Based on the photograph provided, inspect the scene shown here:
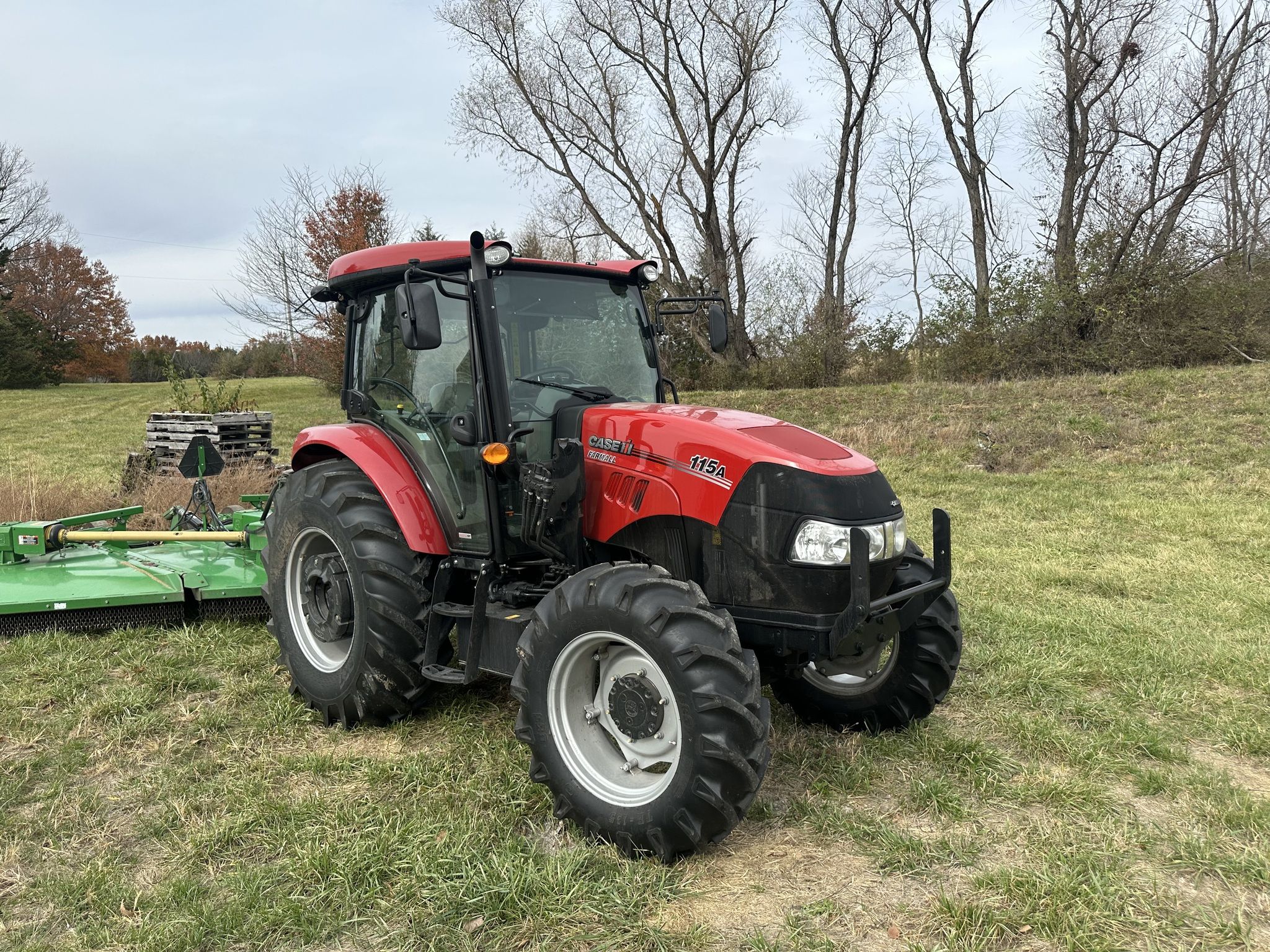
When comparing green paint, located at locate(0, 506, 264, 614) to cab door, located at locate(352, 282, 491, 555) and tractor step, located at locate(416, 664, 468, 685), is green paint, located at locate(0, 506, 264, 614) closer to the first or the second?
cab door, located at locate(352, 282, 491, 555)

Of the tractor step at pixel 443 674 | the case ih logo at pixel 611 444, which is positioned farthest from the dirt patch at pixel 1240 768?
the tractor step at pixel 443 674

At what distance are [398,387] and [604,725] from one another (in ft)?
6.38

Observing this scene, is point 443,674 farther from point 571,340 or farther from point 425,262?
point 425,262

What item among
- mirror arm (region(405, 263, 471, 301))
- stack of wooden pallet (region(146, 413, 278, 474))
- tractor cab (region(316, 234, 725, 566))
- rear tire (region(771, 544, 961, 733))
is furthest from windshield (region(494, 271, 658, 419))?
stack of wooden pallet (region(146, 413, 278, 474))

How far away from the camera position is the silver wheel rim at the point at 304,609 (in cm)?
409

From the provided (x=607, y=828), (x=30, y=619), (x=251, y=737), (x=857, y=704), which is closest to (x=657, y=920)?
(x=607, y=828)

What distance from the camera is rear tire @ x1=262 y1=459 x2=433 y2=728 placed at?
12.1ft

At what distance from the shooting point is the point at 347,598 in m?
3.91

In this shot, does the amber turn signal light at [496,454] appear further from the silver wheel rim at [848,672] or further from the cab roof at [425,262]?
the silver wheel rim at [848,672]

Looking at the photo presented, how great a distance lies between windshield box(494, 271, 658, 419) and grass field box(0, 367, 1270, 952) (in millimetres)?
1506

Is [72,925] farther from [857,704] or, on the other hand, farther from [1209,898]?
[1209,898]

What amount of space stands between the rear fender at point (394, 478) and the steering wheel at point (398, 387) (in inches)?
8.7

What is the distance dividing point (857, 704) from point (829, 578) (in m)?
1.05

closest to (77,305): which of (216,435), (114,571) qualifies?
(216,435)
